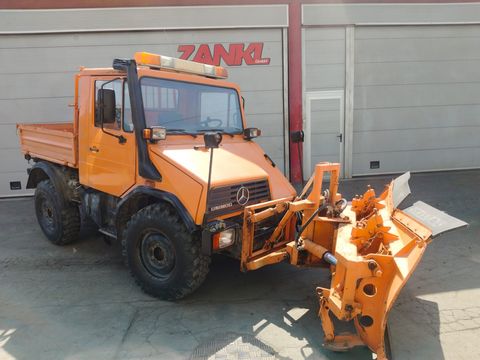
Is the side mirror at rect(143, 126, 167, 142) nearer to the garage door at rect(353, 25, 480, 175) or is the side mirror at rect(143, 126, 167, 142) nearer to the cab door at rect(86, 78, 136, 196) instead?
the cab door at rect(86, 78, 136, 196)

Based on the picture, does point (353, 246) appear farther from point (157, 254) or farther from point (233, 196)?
point (157, 254)

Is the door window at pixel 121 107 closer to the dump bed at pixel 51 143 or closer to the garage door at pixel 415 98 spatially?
the dump bed at pixel 51 143

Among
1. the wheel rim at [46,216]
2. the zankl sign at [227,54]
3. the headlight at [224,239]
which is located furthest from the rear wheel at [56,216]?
the zankl sign at [227,54]

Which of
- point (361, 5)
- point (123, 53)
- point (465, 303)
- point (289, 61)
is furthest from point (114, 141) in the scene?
point (361, 5)

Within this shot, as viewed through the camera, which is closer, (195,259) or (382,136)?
(195,259)

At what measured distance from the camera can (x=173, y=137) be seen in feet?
13.4

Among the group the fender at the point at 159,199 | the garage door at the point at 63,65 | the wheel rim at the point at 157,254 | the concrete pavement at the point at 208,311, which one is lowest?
the concrete pavement at the point at 208,311

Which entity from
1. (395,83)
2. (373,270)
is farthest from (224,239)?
(395,83)

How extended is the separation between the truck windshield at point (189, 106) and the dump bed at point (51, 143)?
4.57ft

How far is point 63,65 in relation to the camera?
8.23 m

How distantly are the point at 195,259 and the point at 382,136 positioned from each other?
7159 mm

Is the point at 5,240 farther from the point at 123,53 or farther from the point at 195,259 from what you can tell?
the point at 123,53

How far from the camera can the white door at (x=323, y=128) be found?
8891 mm

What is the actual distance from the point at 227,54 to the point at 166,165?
17.8 feet
